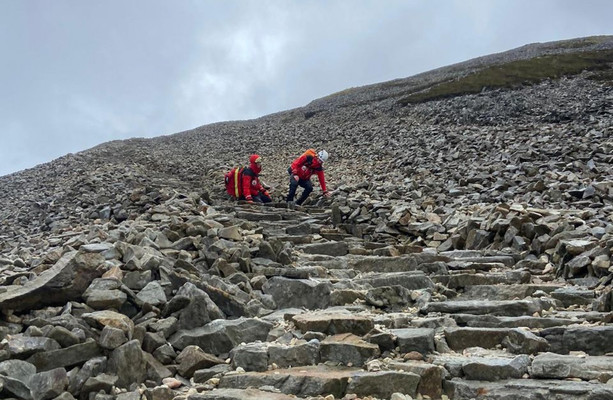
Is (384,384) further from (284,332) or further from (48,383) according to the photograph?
(48,383)

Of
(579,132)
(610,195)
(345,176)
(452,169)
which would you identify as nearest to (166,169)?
(345,176)

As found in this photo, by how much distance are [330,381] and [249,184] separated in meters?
14.6

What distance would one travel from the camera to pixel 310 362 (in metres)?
5.98

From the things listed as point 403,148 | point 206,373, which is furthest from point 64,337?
point 403,148

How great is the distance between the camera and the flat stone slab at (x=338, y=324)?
645 cm

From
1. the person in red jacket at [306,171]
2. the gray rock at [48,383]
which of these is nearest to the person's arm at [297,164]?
the person in red jacket at [306,171]

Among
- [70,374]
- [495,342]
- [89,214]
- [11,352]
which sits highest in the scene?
[89,214]

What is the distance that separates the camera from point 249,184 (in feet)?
64.0

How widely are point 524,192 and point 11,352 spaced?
13140 millimetres

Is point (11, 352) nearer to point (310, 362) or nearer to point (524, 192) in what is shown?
point (310, 362)

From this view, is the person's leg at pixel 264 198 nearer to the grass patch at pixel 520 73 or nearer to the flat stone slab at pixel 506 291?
the flat stone slab at pixel 506 291

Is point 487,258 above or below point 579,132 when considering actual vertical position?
below

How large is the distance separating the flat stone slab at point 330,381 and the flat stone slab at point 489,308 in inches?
83.7

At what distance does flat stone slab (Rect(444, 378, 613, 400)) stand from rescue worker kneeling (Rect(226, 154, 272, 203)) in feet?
47.4
